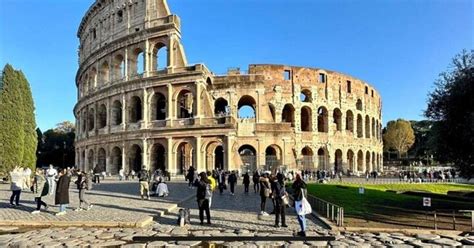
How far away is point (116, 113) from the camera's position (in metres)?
39.9

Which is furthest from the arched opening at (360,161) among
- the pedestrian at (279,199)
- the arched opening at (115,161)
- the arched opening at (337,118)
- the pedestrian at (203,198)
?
the pedestrian at (203,198)

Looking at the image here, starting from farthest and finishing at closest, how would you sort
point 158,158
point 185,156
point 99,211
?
point 185,156 < point 158,158 < point 99,211

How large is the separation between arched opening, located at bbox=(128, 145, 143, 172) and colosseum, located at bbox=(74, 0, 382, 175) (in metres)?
0.09

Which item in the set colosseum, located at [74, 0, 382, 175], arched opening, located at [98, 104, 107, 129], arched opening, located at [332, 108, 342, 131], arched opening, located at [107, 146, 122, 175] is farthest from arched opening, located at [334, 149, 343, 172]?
arched opening, located at [98, 104, 107, 129]

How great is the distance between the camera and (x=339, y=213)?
35.1 ft

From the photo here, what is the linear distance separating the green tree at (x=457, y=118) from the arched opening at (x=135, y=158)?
2790 centimetres

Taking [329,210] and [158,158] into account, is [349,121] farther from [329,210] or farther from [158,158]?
[329,210]

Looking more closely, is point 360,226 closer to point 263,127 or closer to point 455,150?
point 455,150

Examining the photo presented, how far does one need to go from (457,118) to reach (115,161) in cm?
3229

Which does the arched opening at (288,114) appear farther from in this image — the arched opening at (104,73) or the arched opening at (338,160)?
the arched opening at (104,73)

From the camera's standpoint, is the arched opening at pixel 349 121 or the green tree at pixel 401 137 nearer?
the arched opening at pixel 349 121

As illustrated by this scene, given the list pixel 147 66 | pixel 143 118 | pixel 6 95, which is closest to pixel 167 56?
pixel 147 66

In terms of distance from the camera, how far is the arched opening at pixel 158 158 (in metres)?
36.2

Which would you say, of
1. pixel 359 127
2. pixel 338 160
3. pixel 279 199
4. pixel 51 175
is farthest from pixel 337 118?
pixel 279 199
